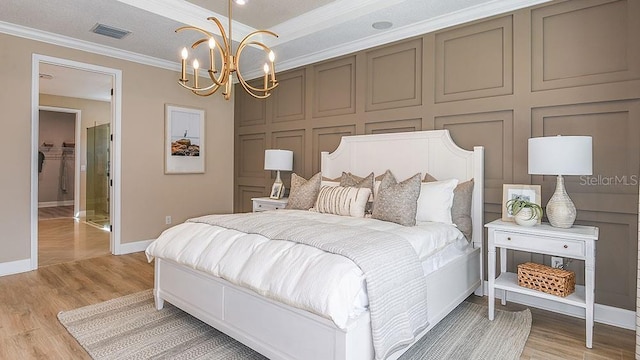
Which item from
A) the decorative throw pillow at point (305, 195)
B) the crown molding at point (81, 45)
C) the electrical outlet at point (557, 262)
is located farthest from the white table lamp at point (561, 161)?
the crown molding at point (81, 45)

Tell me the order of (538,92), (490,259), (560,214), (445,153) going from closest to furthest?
(560,214) → (490,259) → (538,92) → (445,153)

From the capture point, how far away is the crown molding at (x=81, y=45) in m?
3.68

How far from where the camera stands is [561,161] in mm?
2344

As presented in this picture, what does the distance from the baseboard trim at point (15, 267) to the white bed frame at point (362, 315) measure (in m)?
2.13

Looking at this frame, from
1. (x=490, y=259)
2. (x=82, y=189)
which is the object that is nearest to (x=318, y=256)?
(x=490, y=259)

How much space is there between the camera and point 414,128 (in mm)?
3619

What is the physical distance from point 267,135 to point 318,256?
11.4 ft

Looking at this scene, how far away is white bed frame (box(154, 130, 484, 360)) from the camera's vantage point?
1.72 metres

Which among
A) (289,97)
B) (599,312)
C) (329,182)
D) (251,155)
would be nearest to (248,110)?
(251,155)

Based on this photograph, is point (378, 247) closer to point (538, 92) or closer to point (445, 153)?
point (445, 153)

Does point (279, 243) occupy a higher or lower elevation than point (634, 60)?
lower

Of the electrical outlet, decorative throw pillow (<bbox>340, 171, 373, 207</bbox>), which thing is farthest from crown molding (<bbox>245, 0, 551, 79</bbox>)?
the electrical outlet

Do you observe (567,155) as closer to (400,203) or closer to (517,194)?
(517,194)

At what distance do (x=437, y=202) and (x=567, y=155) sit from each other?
95cm
